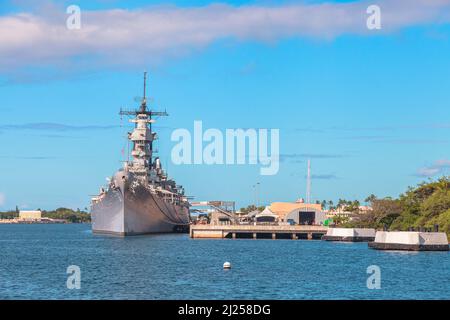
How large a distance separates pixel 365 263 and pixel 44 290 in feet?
122

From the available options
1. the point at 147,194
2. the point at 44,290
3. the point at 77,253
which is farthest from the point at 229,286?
the point at 147,194

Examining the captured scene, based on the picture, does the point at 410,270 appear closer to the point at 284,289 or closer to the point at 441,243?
the point at 284,289

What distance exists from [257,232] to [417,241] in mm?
51752


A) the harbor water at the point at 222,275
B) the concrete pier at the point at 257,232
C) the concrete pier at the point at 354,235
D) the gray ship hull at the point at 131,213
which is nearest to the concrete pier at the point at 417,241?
the harbor water at the point at 222,275

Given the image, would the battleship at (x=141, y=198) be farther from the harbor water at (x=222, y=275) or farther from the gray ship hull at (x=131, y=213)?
the harbor water at (x=222, y=275)

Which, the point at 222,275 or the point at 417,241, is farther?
the point at 417,241

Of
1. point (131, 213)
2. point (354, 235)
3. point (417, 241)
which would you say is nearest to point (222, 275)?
point (417, 241)

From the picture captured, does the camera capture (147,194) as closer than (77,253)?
No

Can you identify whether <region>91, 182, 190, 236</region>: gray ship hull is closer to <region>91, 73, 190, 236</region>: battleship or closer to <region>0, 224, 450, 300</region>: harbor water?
<region>91, 73, 190, 236</region>: battleship

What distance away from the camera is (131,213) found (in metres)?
137

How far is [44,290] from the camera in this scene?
5472cm

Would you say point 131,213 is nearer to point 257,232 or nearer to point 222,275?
point 257,232

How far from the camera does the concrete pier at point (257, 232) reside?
144 meters
